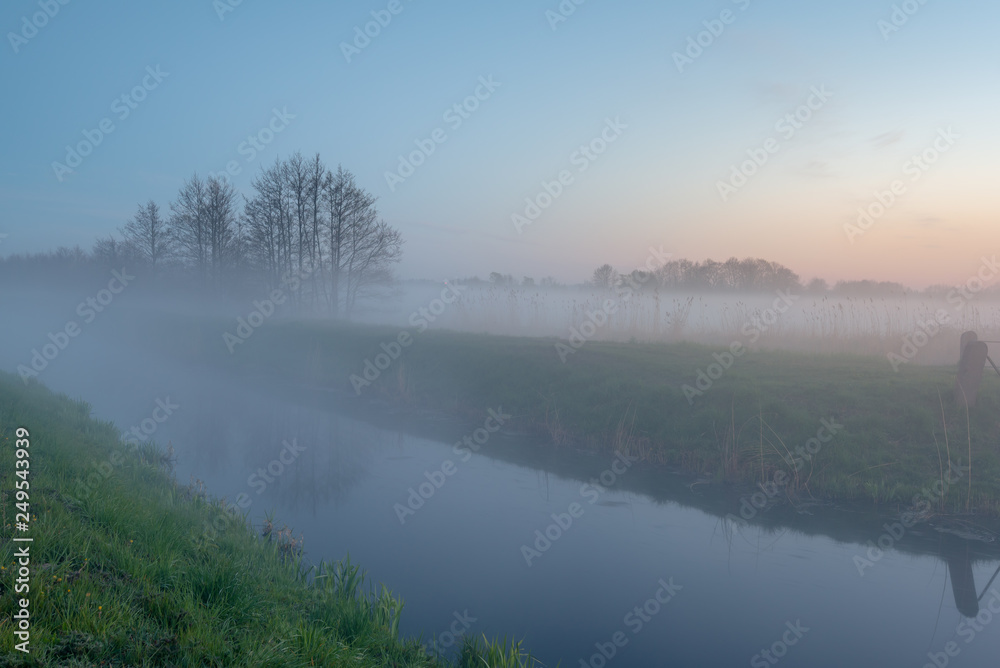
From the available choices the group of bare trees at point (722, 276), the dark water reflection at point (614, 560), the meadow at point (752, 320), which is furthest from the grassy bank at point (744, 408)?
the group of bare trees at point (722, 276)

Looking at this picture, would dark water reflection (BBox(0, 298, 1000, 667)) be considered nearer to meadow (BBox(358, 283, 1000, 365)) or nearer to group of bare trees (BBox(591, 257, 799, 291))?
meadow (BBox(358, 283, 1000, 365))

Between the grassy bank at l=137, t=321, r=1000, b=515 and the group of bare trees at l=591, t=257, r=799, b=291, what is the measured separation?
95.6ft

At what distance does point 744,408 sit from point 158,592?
10.0 m

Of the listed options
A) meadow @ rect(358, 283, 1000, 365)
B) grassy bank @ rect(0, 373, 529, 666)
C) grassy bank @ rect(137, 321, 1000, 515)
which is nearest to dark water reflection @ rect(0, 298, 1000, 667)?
grassy bank @ rect(137, 321, 1000, 515)

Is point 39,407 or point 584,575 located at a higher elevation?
point 39,407

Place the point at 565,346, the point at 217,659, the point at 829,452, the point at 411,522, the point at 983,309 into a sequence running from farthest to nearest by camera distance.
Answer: the point at 983,309 → the point at 565,346 → the point at 829,452 → the point at 411,522 → the point at 217,659

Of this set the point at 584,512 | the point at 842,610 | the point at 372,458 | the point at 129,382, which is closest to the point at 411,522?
the point at 584,512

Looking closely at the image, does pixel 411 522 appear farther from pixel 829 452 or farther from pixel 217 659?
pixel 829 452

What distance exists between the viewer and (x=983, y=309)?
746 inches

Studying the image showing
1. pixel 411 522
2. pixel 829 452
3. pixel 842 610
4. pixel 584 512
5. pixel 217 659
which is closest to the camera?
pixel 217 659

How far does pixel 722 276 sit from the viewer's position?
47031mm

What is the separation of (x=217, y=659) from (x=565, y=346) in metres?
14.1

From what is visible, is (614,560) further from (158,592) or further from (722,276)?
(722,276)

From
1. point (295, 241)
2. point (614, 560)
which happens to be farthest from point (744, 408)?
point (295, 241)
